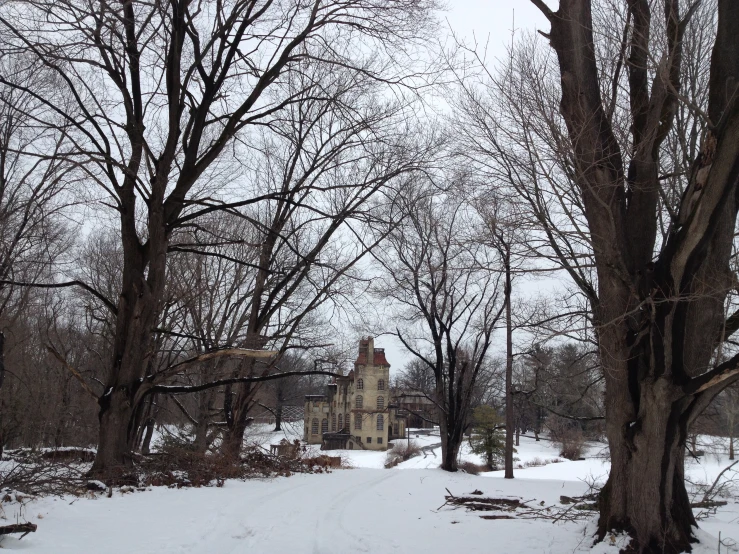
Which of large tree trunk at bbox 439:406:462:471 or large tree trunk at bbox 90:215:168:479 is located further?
large tree trunk at bbox 439:406:462:471

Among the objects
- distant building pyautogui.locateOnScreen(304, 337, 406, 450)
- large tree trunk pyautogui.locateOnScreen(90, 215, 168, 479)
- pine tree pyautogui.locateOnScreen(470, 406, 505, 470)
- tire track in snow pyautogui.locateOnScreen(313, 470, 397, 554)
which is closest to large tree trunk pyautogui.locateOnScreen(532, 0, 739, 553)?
tire track in snow pyautogui.locateOnScreen(313, 470, 397, 554)

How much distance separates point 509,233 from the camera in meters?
7.14

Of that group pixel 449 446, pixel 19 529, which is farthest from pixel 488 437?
pixel 19 529

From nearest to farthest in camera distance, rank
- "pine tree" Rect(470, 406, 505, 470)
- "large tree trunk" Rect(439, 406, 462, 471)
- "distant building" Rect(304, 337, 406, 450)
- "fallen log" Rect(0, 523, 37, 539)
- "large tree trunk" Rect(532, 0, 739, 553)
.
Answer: "fallen log" Rect(0, 523, 37, 539)
"large tree trunk" Rect(532, 0, 739, 553)
"large tree trunk" Rect(439, 406, 462, 471)
"pine tree" Rect(470, 406, 505, 470)
"distant building" Rect(304, 337, 406, 450)

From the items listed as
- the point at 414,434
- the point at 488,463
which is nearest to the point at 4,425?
the point at 488,463

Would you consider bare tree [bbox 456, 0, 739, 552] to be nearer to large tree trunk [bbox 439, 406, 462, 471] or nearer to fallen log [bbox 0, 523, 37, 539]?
fallen log [bbox 0, 523, 37, 539]

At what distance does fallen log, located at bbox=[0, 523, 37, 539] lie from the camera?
4286 mm

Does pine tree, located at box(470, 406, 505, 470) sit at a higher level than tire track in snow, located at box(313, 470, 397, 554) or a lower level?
lower

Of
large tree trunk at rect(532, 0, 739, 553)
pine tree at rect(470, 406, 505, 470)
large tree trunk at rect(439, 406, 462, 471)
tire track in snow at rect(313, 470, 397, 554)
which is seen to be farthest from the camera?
pine tree at rect(470, 406, 505, 470)

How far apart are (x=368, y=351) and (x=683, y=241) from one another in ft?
159

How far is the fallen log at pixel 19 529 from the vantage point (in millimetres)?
4286

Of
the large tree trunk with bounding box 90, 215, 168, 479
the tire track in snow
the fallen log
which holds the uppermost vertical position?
the large tree trunk with bounding box 90, 215, 168, 479

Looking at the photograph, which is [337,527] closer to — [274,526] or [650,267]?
[274,526]

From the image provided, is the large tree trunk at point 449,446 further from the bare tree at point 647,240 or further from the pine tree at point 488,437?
the bare tree at point 647,240
